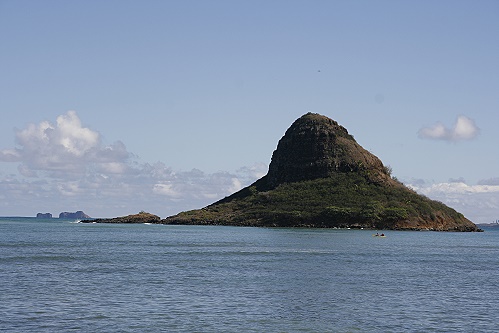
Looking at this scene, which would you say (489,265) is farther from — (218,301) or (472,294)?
(218,301)

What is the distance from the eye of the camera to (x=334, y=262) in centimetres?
8588

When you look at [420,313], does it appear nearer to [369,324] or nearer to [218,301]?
[369,324]

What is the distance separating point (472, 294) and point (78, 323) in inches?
1335

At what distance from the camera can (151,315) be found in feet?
144

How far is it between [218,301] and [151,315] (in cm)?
734

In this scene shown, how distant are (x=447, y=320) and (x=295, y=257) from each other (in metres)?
49.1

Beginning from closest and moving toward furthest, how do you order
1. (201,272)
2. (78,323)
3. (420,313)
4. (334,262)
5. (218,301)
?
(78,323) < (420,313) < (218,301) < (201,272) < (334,262)

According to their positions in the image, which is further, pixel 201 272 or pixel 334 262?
pixel 334 262

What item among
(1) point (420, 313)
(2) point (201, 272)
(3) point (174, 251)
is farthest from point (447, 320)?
(3) point (174, 251)

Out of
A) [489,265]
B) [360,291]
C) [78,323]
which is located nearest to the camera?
[78,323]

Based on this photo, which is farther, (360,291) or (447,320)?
(360,291)

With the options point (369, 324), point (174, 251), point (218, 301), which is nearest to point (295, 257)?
point (174, 251)

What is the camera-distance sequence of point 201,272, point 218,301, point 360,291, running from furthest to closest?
point 201,272 → point 360,291 → point 218,301

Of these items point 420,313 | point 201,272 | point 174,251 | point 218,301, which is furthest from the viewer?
point 174,251
